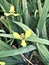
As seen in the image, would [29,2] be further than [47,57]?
Yes

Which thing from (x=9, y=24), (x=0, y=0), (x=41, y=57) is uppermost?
(x=0, y=0)

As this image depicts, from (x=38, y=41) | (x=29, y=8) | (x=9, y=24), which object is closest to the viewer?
(x=38, y=41)

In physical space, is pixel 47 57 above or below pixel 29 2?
below

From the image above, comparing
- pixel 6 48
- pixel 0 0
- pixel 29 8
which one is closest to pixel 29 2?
pixel 29 8

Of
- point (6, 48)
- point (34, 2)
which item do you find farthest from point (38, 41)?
point (34, 2)

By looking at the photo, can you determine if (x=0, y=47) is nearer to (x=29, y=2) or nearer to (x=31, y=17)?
(x=31, y=17)

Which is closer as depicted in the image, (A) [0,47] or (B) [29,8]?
(A) [0,47]

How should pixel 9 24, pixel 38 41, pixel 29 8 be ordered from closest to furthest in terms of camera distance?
pixel 38 41
pixel 9 24
pixel 29 8

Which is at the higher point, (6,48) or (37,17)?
(37,17)

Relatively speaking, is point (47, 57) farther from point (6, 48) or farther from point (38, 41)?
point (6, 48)
